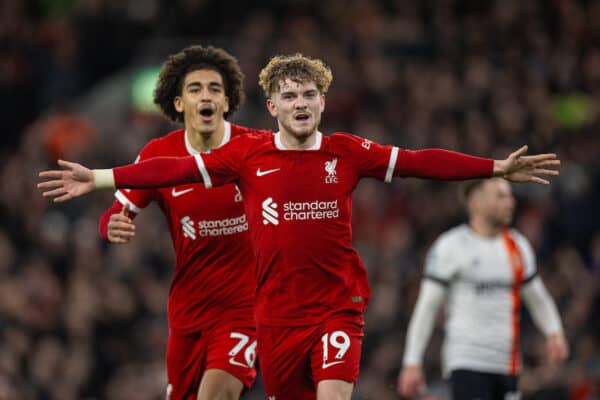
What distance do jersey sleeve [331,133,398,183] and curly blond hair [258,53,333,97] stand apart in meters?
0.34

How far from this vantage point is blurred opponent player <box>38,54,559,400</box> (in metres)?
6.68

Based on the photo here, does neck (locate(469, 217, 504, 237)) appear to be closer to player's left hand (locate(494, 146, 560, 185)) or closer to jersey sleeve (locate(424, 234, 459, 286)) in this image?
jersey sleeve (locate(424, 234, 459, 286))

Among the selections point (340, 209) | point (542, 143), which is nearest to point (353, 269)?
point (340, 209)

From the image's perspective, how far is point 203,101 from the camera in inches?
298

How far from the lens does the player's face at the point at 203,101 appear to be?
751 centimetres

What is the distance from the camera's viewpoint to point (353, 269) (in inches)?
269

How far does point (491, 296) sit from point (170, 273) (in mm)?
5784

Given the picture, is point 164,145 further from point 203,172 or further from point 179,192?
point 203,172

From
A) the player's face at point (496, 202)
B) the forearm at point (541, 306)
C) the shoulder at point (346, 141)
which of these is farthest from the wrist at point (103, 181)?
the forearm at point (541, 306)

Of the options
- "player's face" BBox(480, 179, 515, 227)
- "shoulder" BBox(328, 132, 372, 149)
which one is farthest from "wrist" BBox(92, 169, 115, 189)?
"player's face" BBox(480, 179, 515, 227)

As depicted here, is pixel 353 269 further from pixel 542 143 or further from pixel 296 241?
pixel 542 143

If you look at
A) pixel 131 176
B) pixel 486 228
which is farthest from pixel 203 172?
pixel 486 228

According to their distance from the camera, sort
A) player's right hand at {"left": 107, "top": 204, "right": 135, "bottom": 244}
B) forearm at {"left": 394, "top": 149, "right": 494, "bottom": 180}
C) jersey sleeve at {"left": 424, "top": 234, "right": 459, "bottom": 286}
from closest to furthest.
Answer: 1. forearm at {"left": 394, "top": 149, "right": 494, "bottom": 180}
2. player's right hand at {"left": 107, "top": 204, "right": 135, "bottom": 244}
3. jersey sleeve at {"left": 424, "top": 234, "right": 459, "bottom": 286}

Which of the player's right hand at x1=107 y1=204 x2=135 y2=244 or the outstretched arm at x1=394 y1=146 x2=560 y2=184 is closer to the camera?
the outstretched arm at x1=394 y1=146 x2=560 y2=184
